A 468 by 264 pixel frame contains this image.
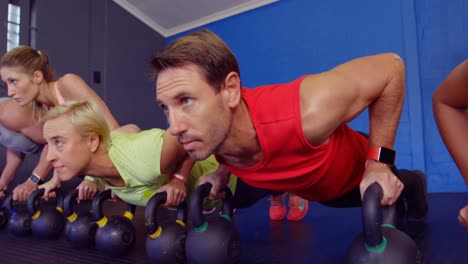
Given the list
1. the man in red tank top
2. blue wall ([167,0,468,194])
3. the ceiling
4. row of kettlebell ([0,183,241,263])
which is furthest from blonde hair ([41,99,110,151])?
the ceiling

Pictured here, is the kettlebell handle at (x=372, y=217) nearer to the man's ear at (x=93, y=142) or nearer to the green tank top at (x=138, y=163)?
the green tank top at (x=138, y=163)

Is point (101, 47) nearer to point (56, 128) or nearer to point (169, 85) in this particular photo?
point (56, 128)

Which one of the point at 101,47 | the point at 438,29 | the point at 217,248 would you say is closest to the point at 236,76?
the point at 217,248

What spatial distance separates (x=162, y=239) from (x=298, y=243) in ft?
1.60

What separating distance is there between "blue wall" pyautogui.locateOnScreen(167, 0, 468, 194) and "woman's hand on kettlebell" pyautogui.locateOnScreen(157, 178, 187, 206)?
199cm

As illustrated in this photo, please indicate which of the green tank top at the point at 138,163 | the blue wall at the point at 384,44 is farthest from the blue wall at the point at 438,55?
the green tank top at the point at 138,163

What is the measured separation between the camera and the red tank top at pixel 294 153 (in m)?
0.95

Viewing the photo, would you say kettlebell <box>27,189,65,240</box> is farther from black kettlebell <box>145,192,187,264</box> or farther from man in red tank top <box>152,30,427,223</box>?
man in red tank top <box>152,30,427,223</box>

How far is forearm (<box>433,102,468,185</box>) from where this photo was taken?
1.05 meters

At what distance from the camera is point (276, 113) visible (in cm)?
96

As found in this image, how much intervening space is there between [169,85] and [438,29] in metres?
2.43

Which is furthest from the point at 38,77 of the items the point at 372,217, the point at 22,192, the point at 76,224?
the point at 372,217

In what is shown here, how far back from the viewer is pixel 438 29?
105 inches

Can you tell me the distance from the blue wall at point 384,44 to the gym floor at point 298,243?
2.91 feet
